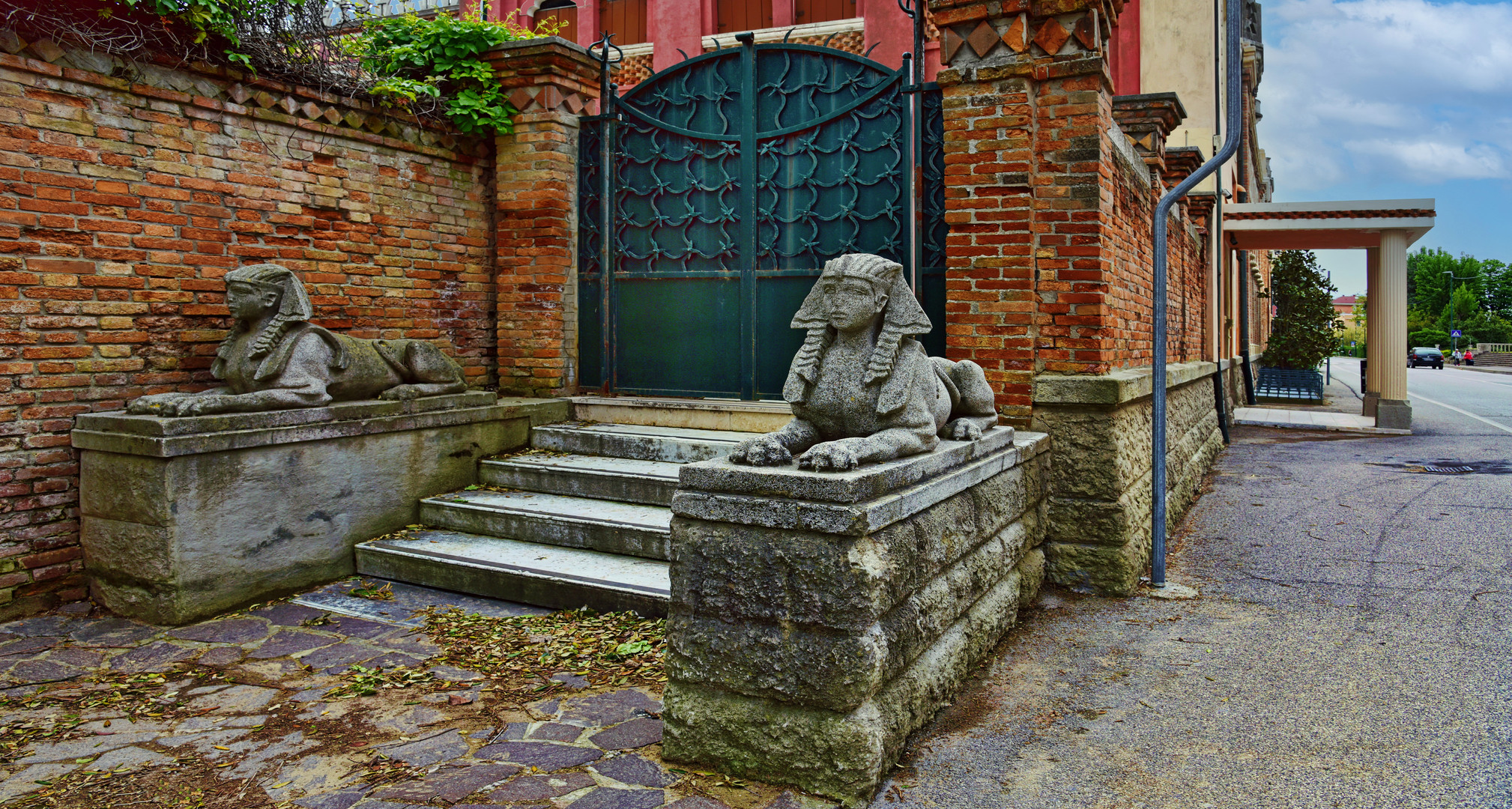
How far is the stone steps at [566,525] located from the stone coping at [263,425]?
0.52 metres

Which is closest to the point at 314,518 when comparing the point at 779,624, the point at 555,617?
the point at 555,617

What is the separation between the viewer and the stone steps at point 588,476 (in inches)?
222

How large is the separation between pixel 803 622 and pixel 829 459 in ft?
1.91

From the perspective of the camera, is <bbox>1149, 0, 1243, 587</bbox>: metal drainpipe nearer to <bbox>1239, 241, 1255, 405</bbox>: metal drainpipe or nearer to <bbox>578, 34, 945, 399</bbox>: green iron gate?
<bbox>578, 34, 945, 399</bbox>: green iron gate

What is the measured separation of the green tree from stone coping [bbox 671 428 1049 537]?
63.0 feet

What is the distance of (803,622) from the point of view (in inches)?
120

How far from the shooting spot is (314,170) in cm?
616

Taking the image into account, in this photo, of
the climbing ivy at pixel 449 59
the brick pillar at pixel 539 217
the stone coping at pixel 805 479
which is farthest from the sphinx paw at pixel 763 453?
A: the climbing ivy at pixel 449 59

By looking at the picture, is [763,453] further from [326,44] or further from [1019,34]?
[326,44]

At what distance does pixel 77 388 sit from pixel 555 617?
3049 mm

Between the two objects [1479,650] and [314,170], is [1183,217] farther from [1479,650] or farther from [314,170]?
[314,170]

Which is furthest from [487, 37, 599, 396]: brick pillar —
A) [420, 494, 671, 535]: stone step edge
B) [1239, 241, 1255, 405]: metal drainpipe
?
[1239, 241, 1255, 405]: metal drainpipe

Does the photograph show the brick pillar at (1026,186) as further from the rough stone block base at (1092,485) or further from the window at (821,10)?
the window at (821,10)

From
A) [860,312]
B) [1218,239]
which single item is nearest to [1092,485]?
[860,312]
